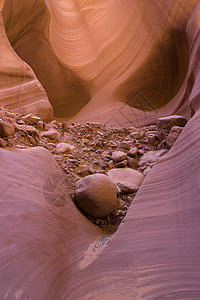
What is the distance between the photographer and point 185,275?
610 mm

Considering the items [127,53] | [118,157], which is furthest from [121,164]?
[127,53]

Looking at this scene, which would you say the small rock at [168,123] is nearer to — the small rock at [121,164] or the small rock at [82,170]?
the small rock at [121,164]

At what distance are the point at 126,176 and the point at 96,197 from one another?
14.7 inches

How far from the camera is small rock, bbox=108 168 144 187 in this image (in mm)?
1312

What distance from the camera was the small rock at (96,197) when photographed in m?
1.05

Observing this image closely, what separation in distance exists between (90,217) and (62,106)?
2506 mm

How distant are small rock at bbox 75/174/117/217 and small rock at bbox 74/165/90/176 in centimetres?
22

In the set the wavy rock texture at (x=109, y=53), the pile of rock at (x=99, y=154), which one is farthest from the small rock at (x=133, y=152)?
the wavy rock texture at (x=109, y=53)

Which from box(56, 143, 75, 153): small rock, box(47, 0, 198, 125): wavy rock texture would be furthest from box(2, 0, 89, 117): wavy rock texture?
box(56, 143, 75, 153): small rock

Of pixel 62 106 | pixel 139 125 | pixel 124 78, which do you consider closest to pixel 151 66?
pixel 124 78

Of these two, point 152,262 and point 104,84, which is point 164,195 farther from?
point 104,84

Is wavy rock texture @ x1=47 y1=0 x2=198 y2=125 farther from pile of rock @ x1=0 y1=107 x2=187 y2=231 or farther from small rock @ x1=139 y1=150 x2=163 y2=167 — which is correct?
small rock @ x1=139 y1=150 x2=163 y2=167

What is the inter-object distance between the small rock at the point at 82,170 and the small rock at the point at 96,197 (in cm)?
22

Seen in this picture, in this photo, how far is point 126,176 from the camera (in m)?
1.36
